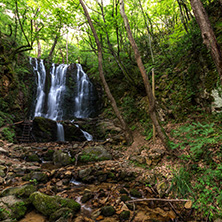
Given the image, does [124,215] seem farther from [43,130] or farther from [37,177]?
[43,130]

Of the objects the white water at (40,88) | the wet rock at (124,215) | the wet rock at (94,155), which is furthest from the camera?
the white water at (40,88)

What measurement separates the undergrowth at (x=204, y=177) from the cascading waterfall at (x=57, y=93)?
11.3 meters

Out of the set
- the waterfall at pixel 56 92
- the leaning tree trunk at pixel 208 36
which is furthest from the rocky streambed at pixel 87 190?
the waterfall at pixel 56 92

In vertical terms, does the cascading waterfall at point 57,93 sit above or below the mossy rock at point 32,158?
above

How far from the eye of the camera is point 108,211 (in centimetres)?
307

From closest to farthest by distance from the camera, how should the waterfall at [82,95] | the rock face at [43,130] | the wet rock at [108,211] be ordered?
the wet rock at [108,211], the rock face at [43,130], the waterfall at [82,95]

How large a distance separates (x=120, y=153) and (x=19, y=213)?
4.60m

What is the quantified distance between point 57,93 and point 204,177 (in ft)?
45.9

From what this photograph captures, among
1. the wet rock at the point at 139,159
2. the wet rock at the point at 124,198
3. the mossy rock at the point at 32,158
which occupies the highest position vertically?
the mossy rock at the point at 32,158

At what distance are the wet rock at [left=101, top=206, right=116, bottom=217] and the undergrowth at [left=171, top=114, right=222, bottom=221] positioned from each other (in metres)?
1.61

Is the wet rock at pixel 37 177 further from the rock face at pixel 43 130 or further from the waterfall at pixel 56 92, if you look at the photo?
the waterfall at pixel 56 92

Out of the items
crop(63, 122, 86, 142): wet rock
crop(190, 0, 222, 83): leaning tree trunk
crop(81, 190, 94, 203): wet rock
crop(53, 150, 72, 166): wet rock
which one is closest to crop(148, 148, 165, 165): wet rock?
crop(81, 190, 94, 203): wet rock

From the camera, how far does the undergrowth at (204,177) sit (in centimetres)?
269

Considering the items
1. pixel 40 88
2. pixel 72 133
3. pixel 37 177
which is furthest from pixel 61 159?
pixel 40 88
